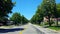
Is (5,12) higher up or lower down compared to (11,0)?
lower down

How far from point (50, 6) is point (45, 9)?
1990 mm

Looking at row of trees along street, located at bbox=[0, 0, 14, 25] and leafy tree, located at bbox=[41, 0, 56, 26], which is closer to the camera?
row of trees along street, located at bbox=[0, 0, 14, 25]

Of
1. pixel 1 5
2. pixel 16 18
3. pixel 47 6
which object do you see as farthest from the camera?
pixel 16 18

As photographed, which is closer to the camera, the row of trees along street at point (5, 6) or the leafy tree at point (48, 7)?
the row of trees along street at point (5, 6)

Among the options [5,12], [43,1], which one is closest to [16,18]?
[43,1]

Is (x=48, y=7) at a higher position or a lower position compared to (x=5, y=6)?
higher

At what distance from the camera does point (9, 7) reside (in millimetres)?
45469

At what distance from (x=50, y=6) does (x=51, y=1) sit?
1.97m

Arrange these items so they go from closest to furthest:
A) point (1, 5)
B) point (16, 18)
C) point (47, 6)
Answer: point (1, 5) < point (47, 6) < point (16, 18)

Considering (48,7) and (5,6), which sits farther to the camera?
(48,7)

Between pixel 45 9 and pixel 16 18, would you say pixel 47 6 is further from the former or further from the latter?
pixel 16 18

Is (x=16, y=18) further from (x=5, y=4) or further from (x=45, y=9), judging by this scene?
(x=5, y=4)

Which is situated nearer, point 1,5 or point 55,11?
point 1,5

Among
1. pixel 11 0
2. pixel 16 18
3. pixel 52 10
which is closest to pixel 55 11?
pixel 52 10
